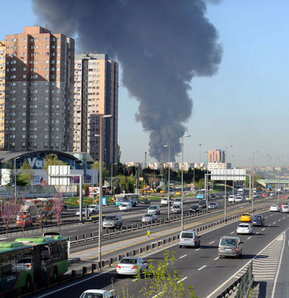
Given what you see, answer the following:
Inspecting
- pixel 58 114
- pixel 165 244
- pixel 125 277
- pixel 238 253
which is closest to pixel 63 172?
pixel 165 244

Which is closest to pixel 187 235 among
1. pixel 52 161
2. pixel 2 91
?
pixel 52 161

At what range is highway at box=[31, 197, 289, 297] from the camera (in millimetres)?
30469

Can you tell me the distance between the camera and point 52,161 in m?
140

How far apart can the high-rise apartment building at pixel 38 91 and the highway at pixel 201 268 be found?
129 meters

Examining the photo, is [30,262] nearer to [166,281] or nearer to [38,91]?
[166,281]

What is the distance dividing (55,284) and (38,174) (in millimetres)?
104416

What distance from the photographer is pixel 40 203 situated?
289ft

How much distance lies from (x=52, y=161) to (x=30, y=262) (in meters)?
112

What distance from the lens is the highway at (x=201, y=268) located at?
30.5m

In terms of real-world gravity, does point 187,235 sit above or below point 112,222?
above

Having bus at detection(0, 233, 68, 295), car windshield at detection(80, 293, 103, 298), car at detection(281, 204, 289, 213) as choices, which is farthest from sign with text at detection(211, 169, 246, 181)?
car windshield at detection(80, 293, 103, 298)

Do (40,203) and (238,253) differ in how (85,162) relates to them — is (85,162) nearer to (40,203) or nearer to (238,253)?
(40,203)

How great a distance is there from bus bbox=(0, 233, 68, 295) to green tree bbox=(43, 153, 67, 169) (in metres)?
106

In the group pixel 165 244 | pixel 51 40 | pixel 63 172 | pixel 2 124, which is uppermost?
pixel 51 40
